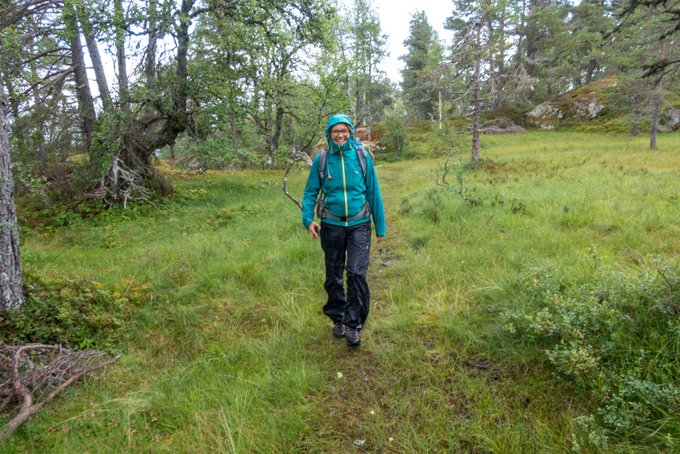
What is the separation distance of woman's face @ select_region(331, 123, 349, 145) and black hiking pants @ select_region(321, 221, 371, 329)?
86cm

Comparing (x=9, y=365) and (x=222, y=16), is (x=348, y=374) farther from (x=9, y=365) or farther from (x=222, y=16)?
(x=222, y=16)

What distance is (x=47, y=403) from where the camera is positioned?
2.74m

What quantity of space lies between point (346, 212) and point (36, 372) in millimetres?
3053

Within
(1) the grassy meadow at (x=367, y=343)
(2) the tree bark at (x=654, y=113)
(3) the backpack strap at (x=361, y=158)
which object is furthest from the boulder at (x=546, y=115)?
(3) the backpack strap at (x=361, y=158)

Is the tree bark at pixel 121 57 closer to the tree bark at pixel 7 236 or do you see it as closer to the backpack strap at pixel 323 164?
the tree bark at pixel 7 236

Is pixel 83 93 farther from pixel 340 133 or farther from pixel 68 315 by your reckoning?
pixel 340 133

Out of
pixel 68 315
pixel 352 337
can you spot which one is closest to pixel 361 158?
pixel 352 337

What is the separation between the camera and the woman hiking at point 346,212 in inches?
132

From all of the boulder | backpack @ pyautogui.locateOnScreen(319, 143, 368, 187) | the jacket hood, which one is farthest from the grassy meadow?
the boulder

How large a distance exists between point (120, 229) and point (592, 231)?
949 centimetres

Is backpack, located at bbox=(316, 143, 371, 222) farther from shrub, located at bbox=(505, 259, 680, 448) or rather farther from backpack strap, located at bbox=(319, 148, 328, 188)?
shrub, located at bbox=(505, 259, 680, 448)

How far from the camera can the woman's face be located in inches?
130

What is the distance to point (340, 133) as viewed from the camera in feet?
10.9

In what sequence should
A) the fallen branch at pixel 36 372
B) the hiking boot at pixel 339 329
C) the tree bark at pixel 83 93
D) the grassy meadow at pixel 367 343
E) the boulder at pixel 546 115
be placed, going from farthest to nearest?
the boulder at pixel 546 115
the tree bark at pixel 83 93
the hiking boot at pixel 339 329
the fallen branch at pixel 36 372
the grassy meadow at pixel 367 343
